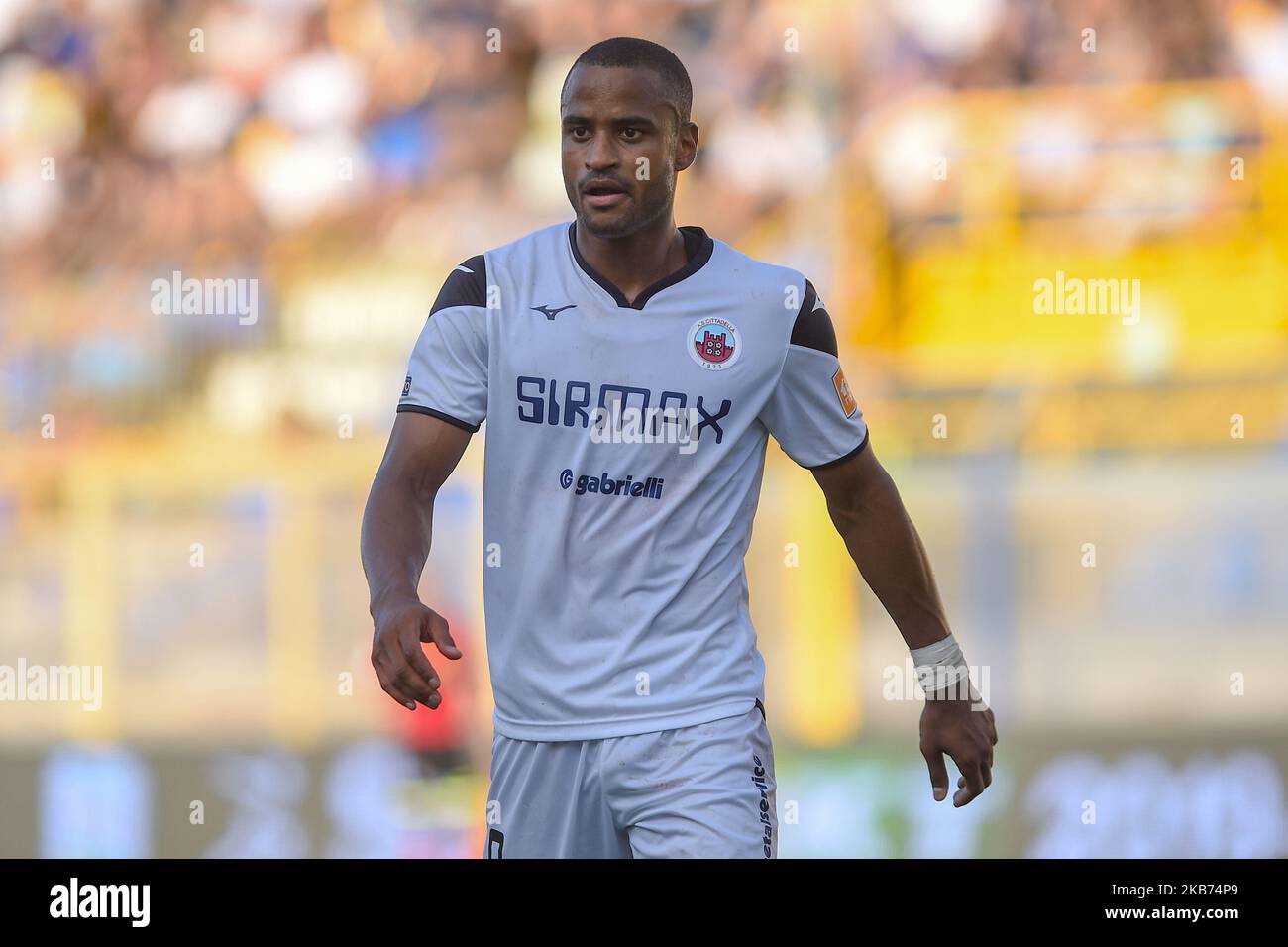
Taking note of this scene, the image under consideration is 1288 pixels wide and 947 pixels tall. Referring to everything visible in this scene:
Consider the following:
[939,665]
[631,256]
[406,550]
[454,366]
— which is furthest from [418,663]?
[939,665]

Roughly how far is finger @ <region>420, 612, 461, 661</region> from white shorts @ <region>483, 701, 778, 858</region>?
0.48m

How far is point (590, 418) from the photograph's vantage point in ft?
9.86

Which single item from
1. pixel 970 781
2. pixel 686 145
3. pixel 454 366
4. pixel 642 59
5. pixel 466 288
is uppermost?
pixel 642 59

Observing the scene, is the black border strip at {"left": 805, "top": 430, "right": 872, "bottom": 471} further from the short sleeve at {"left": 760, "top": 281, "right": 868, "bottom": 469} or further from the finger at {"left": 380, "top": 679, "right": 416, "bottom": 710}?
the finger at {"left": 380, "top": 679, "right": 416, "bottom": 710}

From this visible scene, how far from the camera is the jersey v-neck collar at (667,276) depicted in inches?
122

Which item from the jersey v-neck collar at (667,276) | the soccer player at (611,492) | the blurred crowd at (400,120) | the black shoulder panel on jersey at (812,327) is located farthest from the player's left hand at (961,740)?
the blurred crowd at (400,120)

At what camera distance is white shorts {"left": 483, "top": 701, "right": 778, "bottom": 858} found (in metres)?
2.97

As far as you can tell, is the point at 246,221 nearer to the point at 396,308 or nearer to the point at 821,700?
the point at 396,308

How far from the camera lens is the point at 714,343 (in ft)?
10.1

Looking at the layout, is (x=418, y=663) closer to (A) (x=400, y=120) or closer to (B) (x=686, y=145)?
(B) (x=686, y=145)

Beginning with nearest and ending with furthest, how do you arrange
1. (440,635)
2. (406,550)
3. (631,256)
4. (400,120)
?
1. (440,635)
2. (406,550)
3. (631,256)
4. (400,120)

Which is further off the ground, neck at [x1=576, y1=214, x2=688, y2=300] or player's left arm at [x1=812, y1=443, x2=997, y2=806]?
neck at [x1=576, y1=214, x2=688, y2=300]

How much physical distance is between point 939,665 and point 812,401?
0.57 meters

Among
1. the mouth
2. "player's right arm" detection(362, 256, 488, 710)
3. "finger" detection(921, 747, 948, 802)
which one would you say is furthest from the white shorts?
the mouth
